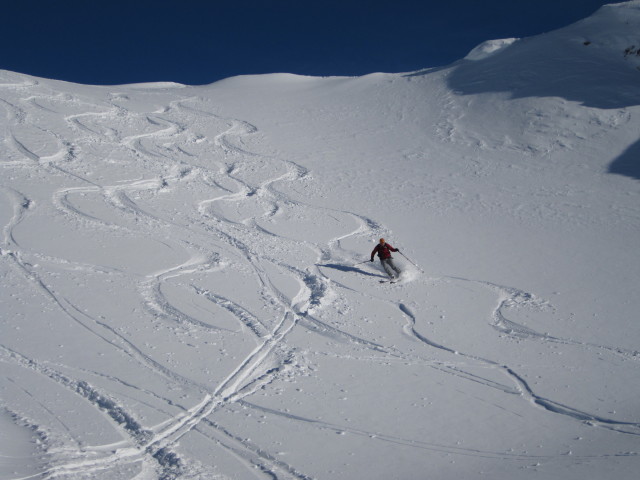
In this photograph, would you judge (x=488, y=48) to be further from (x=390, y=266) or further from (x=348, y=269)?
(x=348, y=269)

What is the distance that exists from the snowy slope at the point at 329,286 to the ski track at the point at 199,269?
1.9 inches

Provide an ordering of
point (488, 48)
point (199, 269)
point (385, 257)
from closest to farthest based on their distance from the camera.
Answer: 1. point (199, 269)
2. point (385, 257)
3. point (488, 48)

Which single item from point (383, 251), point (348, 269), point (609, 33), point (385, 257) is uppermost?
point (609, 33)

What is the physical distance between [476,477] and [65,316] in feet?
21.5

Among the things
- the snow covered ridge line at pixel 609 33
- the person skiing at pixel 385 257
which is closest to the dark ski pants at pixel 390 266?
the person skiing at pixel 385 257

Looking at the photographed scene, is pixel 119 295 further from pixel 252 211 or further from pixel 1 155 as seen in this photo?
pixel 1 155

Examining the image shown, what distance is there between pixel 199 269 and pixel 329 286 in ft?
8.72

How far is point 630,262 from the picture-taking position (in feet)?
38.2

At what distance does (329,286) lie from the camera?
1059 cm

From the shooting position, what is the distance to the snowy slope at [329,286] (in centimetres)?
599

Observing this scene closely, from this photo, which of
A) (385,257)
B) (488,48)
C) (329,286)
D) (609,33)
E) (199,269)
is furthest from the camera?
(488,48)

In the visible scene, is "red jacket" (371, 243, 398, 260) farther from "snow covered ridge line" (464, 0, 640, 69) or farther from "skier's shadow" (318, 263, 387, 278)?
"snow covered ridge line" (464, 0, 640, 69)

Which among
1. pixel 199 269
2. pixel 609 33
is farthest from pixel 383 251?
pixel 609 33

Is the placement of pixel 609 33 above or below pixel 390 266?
above
